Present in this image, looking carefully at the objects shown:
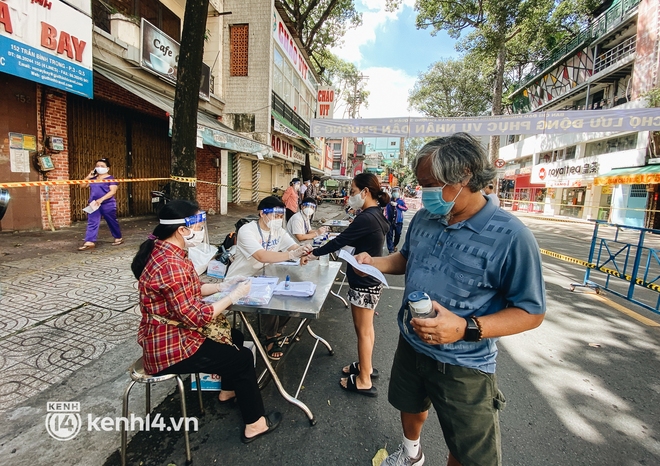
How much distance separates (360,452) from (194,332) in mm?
1325

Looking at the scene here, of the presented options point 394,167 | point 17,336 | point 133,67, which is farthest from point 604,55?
point 394,167

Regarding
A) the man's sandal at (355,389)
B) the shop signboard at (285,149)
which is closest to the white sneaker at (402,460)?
the man's sandal at (355,389)

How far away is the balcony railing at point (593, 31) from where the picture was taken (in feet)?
60.1

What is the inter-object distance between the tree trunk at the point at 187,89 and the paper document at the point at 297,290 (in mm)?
2469

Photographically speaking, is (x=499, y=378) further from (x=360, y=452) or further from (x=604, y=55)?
(x=604, y=55)

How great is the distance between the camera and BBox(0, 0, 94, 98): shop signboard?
539cm

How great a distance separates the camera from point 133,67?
8227mm

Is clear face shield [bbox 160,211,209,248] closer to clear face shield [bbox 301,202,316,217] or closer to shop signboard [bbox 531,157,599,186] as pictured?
clear face shield [bbox 301,202,316,217]

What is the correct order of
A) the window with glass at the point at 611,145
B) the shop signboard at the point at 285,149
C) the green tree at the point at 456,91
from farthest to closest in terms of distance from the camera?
the green tree at the point at 456,91 < the window with glass at the point at 611,145 < the shop signboard at the point at 285,149

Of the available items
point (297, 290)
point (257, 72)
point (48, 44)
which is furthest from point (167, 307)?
point (257, 72)

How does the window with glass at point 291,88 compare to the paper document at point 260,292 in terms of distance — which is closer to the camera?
the paper document at point 260,292

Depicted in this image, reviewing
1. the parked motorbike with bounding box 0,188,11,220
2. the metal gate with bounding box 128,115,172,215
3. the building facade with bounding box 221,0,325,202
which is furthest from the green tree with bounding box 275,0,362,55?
the parked motorbike with bounding box 0,188,11,220

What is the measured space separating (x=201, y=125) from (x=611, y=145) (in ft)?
79.1

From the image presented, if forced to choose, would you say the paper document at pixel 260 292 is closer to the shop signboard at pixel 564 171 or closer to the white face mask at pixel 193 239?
the white face mask at pixel 193 239
